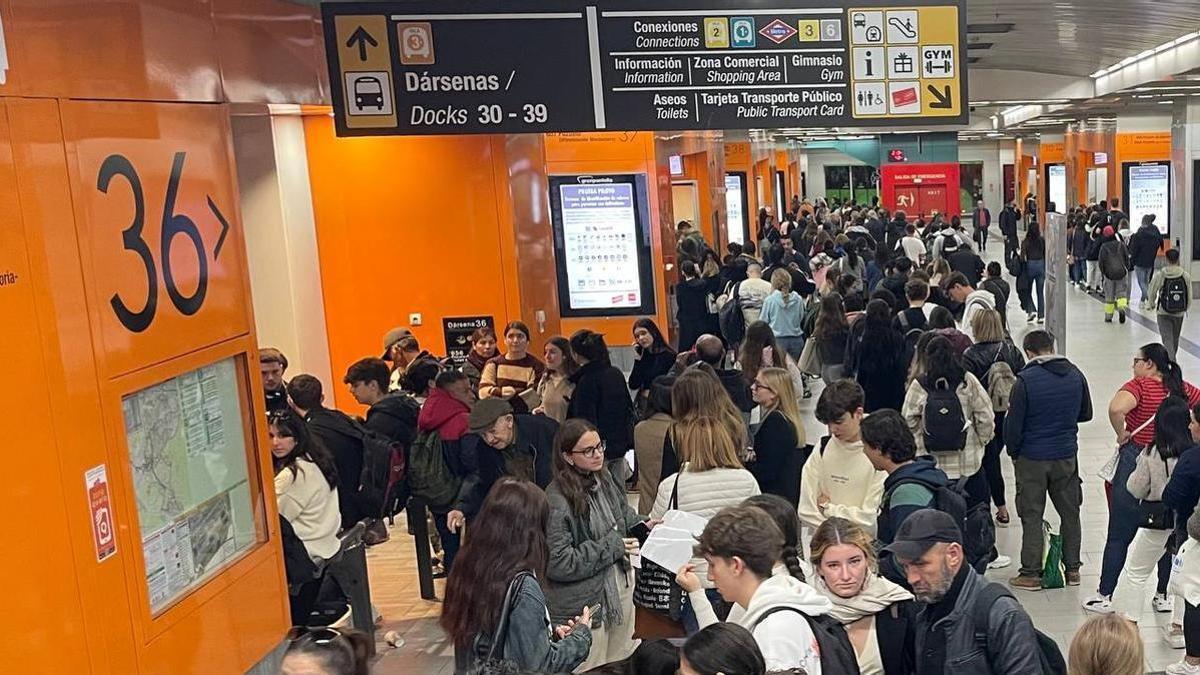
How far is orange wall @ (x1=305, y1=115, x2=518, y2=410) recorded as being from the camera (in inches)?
364

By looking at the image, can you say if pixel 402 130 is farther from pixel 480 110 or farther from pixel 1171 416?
pixel 1171 416

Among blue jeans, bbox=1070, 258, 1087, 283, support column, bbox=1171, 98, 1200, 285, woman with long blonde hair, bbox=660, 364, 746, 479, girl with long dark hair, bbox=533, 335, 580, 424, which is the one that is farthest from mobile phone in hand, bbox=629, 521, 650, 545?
blue jeans, bbox=1070, 258, 1087, 283

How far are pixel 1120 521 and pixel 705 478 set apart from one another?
277cm

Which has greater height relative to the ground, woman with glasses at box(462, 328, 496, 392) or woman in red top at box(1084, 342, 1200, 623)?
woman with glasses at box(462, 328, 496, 392)

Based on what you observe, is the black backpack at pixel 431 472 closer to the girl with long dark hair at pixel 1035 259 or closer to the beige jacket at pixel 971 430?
the beige jacket at pixel 971 430

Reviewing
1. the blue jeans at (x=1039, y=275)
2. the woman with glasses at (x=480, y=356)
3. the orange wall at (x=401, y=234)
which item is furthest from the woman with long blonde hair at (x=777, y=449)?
the blue jeans at (x=1039, y=275)

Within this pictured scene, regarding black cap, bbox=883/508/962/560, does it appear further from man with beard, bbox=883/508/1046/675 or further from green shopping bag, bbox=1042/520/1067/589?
green shopping bag, bbox=1042/520/1067/589

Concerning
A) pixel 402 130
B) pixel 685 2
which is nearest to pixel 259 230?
pixel 402 130

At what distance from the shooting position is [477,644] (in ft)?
12.0

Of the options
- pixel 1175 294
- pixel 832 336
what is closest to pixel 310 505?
pixel 832 336

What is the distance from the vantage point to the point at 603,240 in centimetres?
1303

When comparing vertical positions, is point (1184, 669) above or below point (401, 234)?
below

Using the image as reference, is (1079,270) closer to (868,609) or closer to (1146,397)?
(1146,397)

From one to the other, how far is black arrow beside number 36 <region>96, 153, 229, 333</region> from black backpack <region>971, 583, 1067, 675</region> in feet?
9.90
